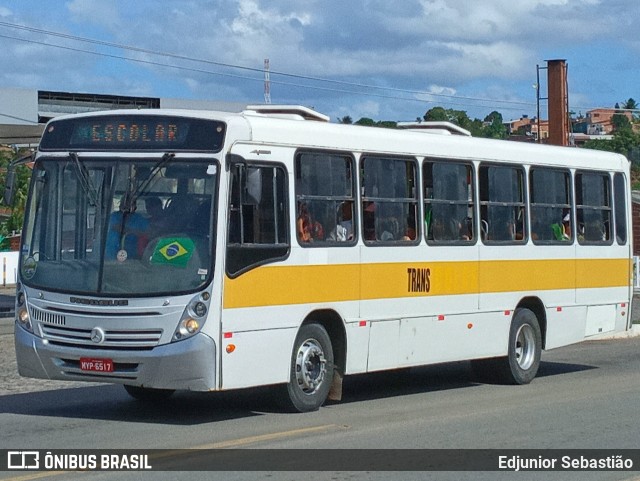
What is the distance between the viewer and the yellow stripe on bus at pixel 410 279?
12.4 meters

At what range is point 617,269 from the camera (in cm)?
1855

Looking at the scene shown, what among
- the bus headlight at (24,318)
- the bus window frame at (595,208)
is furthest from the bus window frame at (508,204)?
the bus headlight at (24,318)

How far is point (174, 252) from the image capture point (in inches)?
472

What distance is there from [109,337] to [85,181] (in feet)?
5.22

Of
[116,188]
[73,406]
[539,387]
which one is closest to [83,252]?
[116,188]

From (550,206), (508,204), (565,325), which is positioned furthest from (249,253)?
(565,325)

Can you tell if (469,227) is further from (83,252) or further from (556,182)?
(83,252)

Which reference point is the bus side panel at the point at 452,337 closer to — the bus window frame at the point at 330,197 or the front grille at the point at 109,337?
the bus window frame at the point at 330,197

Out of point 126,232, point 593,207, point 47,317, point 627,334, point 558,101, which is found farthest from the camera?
point 558,101

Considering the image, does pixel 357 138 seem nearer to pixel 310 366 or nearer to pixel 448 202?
pixel 448 202

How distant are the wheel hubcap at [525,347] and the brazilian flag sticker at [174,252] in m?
6.11

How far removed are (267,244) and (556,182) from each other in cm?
632

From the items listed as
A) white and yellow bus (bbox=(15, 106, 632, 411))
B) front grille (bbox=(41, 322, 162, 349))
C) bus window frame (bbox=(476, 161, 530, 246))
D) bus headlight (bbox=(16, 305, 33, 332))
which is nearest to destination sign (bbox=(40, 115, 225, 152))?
white and yellow bus (bbox=(15, 106, 632, 411))

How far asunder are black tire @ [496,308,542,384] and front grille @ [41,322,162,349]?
19.9ft
